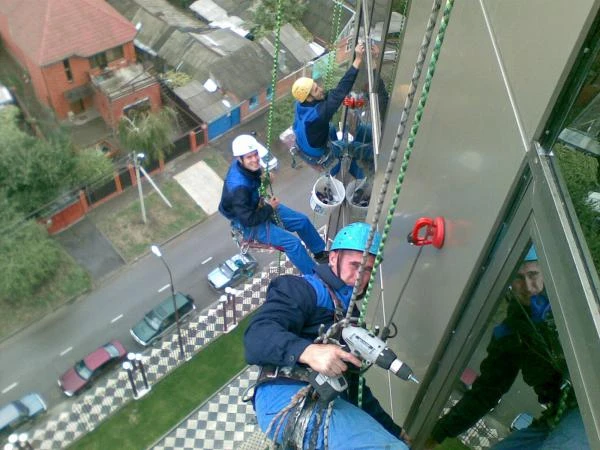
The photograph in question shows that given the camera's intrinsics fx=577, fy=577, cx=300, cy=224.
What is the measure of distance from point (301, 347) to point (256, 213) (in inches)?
105

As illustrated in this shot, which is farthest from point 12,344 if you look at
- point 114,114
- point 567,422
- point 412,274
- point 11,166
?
point 567,422

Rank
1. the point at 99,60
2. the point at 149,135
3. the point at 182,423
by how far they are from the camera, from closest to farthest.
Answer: the point at 182,423
the point at 149,135
the point at 99,60

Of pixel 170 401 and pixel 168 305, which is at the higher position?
pixel 168 305

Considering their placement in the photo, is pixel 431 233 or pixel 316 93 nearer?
pixel 431 233

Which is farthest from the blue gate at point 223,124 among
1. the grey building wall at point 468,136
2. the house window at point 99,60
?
the grey building wall at point 468,136

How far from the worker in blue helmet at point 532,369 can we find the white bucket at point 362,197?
2.68m

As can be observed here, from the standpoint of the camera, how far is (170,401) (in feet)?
31.5

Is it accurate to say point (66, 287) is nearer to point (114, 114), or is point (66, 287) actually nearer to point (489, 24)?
point (114, 114)

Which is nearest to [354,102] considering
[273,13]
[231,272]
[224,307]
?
[224,307]

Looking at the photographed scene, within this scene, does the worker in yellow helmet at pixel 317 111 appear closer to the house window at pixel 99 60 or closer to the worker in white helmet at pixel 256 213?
the worker in white helmet at pixel 256 213

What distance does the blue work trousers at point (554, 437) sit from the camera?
159 cm

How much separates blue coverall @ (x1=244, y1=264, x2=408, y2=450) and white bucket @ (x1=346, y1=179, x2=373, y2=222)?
2.38 meters

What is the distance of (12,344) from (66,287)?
1.39 meters

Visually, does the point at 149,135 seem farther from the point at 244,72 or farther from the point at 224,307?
the point at 224,307
